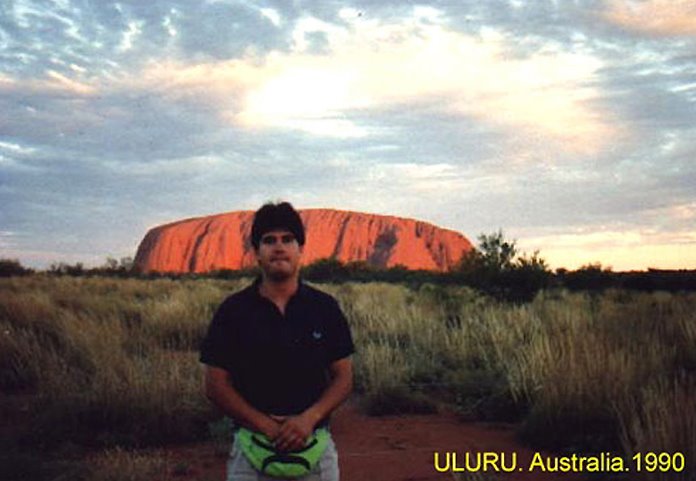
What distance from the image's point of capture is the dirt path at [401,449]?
211 inches

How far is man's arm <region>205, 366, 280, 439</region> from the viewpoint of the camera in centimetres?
287

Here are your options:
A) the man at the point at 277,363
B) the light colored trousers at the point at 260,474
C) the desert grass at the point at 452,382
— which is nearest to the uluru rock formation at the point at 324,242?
the desert grass at the point at 452,382

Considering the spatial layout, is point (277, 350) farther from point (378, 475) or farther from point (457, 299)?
point (457, 299)

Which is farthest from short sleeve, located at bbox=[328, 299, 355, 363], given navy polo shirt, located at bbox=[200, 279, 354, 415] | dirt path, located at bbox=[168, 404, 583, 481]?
dirt path, located at bbox=[168, 404, 583, 481]

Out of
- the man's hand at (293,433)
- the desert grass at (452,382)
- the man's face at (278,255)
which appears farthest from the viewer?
the desert grass at (452,382)

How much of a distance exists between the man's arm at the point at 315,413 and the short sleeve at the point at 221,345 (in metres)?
0.33

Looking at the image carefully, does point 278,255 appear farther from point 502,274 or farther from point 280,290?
point 502,274

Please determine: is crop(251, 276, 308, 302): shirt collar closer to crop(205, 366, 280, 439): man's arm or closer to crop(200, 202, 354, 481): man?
crop(200, 202, 354, 481): man

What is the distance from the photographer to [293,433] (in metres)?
2.84

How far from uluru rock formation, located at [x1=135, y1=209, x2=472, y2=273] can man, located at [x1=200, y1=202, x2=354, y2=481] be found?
113m

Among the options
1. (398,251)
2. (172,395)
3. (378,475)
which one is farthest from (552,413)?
(398,251)

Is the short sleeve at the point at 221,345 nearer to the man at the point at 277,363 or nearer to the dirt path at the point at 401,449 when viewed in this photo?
the man at the point at 277,363

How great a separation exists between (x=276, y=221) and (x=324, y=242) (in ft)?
405

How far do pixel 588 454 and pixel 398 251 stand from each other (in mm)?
115416
